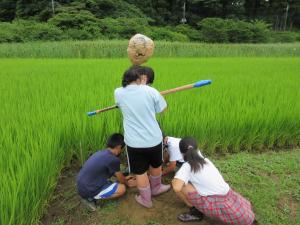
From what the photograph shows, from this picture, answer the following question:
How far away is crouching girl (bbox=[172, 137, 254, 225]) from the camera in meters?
1.82

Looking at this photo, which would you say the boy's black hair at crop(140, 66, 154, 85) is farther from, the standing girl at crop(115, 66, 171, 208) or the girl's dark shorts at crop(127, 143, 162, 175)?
the girl's dark shorts at crop(127, 143, 162, 175)

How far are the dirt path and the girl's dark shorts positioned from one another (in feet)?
0.96

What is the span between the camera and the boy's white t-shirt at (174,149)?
94.3 inches

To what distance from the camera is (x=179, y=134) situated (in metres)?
2.89

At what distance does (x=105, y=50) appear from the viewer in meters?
11.2

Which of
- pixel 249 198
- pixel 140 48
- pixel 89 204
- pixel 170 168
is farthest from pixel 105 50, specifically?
pixel 249 198

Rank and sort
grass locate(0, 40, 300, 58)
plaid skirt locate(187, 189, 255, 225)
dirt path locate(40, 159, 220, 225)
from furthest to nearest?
grass locate(0, 40, 300, 58) < dirt path locate(40, 159, 220, 225) < plaid skirt locate(187, 189, 255, 225)

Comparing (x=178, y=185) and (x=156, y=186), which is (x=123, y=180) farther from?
(x=178, y=185)

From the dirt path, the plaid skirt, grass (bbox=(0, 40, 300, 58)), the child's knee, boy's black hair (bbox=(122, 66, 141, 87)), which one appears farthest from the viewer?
grass (bbox=(0, 40, 300, 58))

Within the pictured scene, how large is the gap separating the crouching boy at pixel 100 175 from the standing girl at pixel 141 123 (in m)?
0.13

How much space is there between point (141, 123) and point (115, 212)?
704mm

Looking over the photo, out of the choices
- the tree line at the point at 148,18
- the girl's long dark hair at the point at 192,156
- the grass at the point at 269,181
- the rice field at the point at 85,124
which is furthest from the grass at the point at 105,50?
the girl's long dark hair at the point at 192,156

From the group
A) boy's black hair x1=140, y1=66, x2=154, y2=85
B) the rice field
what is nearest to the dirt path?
the rice field

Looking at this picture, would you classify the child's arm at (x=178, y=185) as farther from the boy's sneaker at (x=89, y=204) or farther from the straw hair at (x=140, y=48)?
the straw hair at (x=140, y=48)
